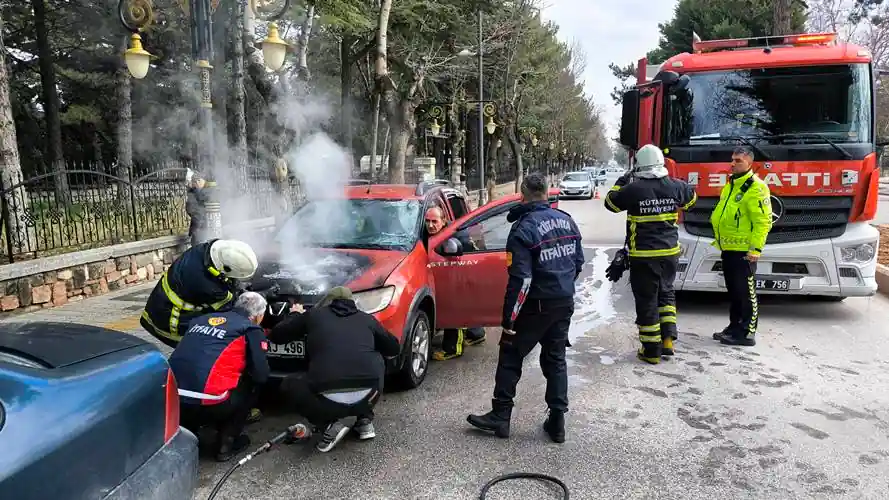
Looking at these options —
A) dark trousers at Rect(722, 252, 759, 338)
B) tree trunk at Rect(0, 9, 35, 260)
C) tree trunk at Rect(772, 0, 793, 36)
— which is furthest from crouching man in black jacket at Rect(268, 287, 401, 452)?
tree trunk at Rect(772, 0, 793, 36)

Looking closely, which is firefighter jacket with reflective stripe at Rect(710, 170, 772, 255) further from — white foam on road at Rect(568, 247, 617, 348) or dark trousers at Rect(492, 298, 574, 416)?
dark trousers at Rect(492, 298, 574, 416)

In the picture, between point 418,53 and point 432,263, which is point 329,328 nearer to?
point 432,263

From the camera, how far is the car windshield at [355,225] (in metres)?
5.32

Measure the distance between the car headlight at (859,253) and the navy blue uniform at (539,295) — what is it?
4.13 m

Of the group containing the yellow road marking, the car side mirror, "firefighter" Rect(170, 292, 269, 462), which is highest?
the car side mirror

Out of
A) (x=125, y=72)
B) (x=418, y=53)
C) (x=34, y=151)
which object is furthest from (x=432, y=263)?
(x=34, y=151)

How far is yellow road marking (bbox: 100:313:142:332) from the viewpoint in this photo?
22.4ft

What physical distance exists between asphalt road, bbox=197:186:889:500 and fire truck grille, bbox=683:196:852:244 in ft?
3.70

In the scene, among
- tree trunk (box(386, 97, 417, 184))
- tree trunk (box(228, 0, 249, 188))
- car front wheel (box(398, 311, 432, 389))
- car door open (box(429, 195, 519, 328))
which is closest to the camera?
car front wheel (box(398, 311, 432, 389))

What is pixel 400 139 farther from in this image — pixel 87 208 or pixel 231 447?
pixel 231 447

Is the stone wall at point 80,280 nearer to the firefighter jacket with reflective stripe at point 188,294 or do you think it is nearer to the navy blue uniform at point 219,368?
the firefighter jacket with reflective stripe at point 188,294

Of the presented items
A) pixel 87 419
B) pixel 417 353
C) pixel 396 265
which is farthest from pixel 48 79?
pixel 87 419

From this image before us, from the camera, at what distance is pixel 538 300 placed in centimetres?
386

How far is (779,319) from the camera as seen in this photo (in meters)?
6.87
